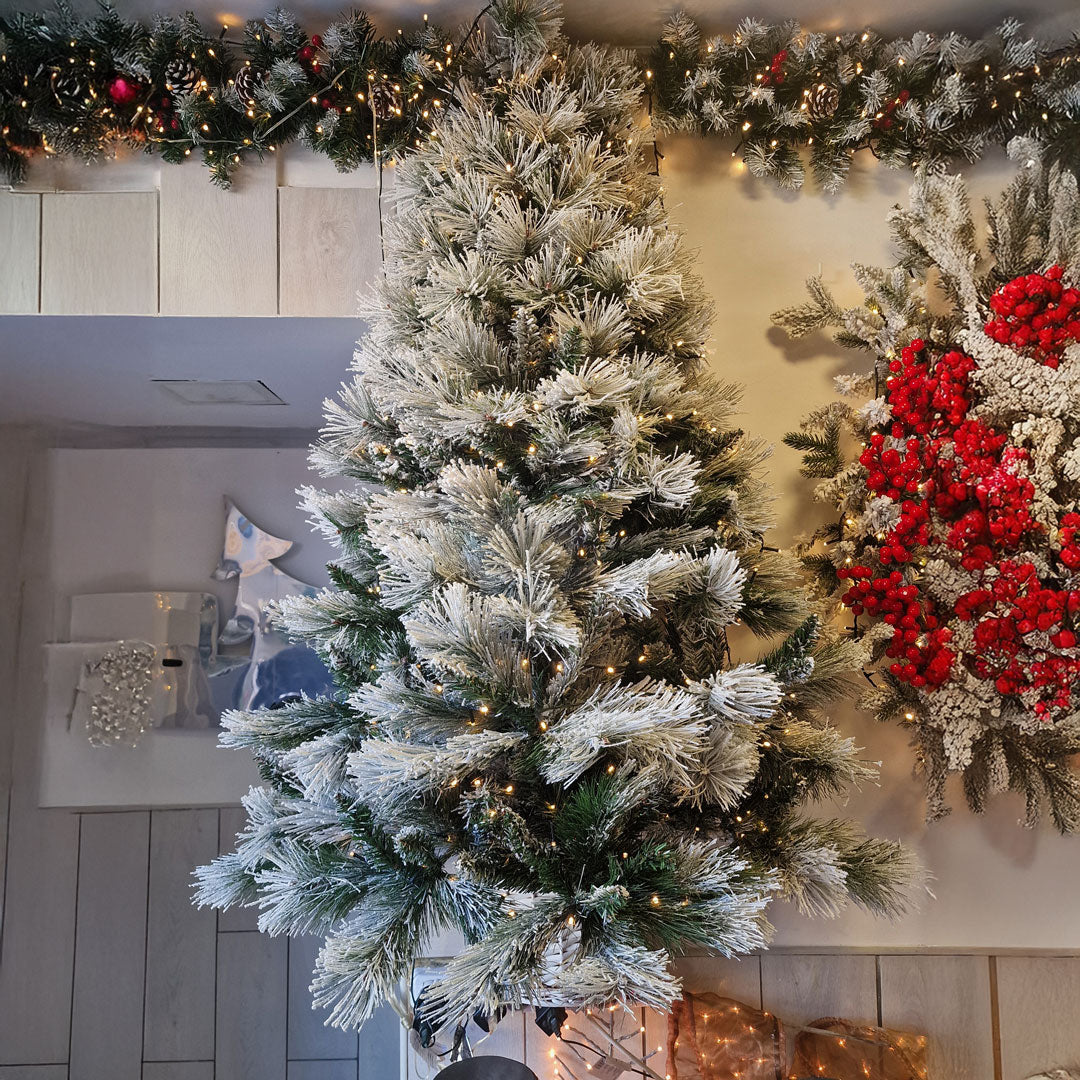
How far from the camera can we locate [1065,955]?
4.96 feet

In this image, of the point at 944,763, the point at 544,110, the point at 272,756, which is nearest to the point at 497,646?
the point at 272,756

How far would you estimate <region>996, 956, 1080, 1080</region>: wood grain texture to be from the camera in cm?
148

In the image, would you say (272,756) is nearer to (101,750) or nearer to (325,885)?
(325,885)

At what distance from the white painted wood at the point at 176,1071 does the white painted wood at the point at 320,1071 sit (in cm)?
21

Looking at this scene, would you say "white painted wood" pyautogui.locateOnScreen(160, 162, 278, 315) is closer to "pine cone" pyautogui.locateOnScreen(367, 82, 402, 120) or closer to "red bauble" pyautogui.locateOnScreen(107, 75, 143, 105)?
"red bauble" pyautogui.locateOnScreen(107, 75, 143, 105)

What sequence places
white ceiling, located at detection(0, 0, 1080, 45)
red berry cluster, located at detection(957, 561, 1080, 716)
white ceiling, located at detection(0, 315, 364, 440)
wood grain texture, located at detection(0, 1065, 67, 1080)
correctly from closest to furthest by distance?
red berry cluster, located at detection(957, 561, 1080, 716)
white ceiling, located at detection(0, 0, 1080, 45)
white ceiling, located at detection(0, 315, 364, 440)
wood grain texture, located at detection(0, 1065, 67, 1080)

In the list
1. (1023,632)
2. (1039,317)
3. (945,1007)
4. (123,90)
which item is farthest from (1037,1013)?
(123,90)

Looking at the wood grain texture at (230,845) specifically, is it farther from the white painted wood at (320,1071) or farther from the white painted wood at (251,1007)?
the white painted wood at (320,1071)

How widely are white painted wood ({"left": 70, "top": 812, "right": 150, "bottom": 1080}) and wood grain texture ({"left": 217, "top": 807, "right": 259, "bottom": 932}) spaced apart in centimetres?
19

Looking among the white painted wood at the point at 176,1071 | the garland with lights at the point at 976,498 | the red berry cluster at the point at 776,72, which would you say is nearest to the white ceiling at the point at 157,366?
→ the red berry cluster at the point at 776,72

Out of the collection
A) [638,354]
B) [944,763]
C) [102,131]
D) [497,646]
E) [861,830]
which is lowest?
[861,830]

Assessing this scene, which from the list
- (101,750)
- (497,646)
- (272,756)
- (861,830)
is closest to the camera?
(497,646)

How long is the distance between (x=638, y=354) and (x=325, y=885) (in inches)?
31.4

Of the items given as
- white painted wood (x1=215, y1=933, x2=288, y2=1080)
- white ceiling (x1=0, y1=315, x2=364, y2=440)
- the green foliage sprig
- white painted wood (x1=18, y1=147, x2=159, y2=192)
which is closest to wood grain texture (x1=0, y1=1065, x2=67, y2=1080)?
white painted wood (x1=215, y1=933, x2=288, y2=1080)
